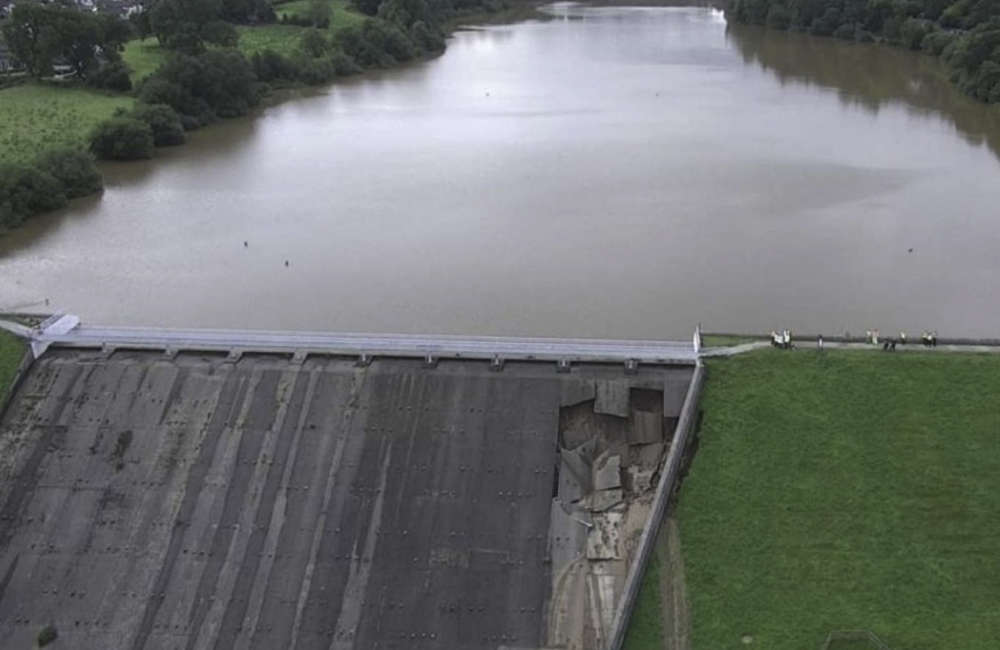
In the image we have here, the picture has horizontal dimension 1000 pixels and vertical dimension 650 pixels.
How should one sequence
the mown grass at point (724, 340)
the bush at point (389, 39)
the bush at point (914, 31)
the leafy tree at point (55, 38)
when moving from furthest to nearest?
the bush at point (389, 39), the bush at point (914, 31), the leafy tree at point (55, 38), the mown grass at point (724, 340)

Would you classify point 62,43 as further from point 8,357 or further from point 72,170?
point 8,357

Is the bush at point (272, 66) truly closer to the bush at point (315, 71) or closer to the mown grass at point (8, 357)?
the bush at point (315, 71)

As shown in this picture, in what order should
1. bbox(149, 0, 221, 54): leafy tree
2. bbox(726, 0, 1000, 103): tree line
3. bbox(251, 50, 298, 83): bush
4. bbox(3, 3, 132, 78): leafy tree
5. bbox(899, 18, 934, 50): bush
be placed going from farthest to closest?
bbox(899, 18, 934, 50): bush, bbox(149, 0, 221, 54): leafy tree, bbox(251, 50, 298, 83): bush, bbox(3, 3, 132, 78): leafy tree, bbox(726, 0, 1000, 103): tree line

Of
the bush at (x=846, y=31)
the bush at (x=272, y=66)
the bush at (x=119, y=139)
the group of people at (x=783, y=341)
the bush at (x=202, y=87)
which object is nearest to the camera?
the group of people at (x=783, y=341)

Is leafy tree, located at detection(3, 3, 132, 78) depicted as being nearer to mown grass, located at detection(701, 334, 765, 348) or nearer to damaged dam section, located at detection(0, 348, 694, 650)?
damaged dam section, located at detection(0, 348, 694, 650)

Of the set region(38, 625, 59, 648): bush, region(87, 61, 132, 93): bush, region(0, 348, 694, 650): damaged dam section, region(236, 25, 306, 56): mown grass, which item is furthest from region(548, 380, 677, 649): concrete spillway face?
region(236, 25, 306, 56): mown grass

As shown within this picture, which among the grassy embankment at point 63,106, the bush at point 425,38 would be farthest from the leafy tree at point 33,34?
the bush at point 425,38

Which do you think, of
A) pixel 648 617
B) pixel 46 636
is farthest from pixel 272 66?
pixel 648 617
